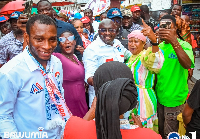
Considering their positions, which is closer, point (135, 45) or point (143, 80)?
point (143, 80)

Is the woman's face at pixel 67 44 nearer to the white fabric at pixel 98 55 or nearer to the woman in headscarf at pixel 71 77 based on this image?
the woman in headscarf at pixel 71 77

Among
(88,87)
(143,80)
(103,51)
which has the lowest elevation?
(88,87)

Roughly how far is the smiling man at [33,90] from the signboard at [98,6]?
671 centimetres

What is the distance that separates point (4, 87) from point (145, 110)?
6.88ft

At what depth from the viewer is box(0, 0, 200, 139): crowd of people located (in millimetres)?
1549

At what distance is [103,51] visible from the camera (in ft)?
10.8

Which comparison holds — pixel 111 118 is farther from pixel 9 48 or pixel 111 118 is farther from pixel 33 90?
pixel 9 48

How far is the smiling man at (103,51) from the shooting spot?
319 centimetres

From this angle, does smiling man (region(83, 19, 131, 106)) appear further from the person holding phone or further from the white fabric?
Answer: the person holding phone

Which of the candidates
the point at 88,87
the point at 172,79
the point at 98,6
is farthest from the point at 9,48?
the point at 98,6

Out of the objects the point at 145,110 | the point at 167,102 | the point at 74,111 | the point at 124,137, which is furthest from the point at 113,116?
the point at 167,102

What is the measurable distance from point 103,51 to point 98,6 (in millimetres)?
5844

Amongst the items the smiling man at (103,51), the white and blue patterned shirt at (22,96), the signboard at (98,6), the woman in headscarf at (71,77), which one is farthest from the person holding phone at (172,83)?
the signboard at (98,6)

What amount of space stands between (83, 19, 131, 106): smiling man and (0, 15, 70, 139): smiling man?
1.05 meters
